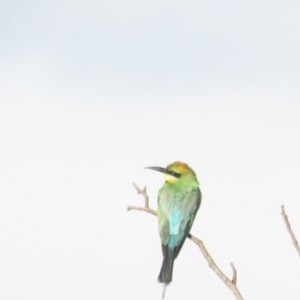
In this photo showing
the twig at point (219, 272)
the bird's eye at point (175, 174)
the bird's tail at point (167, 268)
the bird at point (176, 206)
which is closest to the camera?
the twig at point (219, 272)

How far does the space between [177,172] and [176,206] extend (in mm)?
371

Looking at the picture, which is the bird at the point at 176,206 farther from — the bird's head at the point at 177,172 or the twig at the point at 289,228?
the twig at the point at 289,228

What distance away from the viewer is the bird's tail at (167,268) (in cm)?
573

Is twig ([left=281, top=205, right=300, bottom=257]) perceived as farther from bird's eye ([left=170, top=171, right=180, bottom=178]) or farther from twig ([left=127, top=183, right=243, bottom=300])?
bird's eye ([left=170, top=171, right=180, bottom=178])

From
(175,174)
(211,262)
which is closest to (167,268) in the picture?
(175,174)

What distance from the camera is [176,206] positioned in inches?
269

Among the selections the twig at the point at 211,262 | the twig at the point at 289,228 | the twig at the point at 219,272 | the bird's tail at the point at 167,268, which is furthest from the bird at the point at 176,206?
the twig at the point at 289,228

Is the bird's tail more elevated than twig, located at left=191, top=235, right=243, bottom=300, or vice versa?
the bird's tail

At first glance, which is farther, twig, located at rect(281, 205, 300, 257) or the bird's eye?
the bird's eye

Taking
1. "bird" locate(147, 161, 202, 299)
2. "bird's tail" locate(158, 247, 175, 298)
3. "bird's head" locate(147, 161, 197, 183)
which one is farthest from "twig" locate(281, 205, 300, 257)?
"bird's head" locate(147, 161, 197, 183)

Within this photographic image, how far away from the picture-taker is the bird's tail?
18.8 ft

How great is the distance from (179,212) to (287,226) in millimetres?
3343

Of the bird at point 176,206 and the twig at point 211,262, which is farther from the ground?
the bird at point 176,206

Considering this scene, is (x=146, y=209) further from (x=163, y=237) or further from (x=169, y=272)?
(x=163, y=237)
